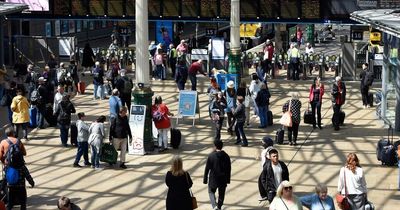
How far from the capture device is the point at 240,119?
2180 centimetres

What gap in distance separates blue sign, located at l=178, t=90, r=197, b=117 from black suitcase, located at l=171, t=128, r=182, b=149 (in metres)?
2.61

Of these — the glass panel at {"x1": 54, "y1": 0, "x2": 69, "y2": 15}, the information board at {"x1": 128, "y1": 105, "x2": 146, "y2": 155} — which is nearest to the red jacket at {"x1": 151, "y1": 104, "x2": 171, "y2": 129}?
the information board at {"x1": 128, "y1": 105, "x2": 146, "y2": 155}

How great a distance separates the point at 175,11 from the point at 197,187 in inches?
713

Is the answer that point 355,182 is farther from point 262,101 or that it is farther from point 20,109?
point 20,109

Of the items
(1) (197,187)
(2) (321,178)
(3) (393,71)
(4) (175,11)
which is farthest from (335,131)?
(4) (175,11)

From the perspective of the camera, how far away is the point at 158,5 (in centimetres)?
3562

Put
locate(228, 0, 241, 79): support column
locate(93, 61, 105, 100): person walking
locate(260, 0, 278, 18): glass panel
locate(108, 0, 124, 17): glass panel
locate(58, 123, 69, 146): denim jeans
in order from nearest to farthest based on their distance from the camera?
locate(58, 123, 69, 146): denim jeans, locate(228, 0, 241, 79): support column, locate(93, 61, 105, 100): person walking, locate(260, 0, 278, 18): glass panel, locate(108, 0, 124, 17): glass panel

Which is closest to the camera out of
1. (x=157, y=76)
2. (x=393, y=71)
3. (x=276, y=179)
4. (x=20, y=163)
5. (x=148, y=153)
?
(x=276, y=179)

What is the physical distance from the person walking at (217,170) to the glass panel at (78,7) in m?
21.3

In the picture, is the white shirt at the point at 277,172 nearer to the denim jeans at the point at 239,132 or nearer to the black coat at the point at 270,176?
the black coat at the point at 270,176

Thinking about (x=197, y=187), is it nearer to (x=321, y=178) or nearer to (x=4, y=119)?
(x=321, y=178)

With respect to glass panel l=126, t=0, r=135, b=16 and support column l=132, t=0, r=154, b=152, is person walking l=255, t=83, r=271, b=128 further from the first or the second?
glass panel l=126, t=0, r=135, b=16

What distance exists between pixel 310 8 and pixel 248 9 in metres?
2.33

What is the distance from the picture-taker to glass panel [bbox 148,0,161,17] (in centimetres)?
3556
